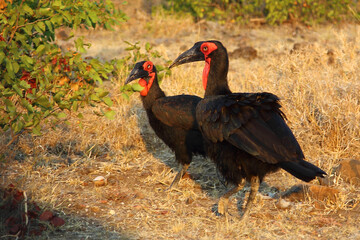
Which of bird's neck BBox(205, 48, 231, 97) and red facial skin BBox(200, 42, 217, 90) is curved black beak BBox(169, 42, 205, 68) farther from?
bird's neck BBox(205, 48, 231, 97)

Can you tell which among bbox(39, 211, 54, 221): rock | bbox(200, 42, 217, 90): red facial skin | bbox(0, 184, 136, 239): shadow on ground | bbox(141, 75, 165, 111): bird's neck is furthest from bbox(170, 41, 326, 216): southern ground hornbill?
bbox(39, 211, 54, 221): rock

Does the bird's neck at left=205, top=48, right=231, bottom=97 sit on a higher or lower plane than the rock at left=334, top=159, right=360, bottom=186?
higher

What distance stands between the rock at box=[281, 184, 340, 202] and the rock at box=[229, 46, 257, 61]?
186 inches

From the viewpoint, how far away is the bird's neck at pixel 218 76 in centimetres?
454

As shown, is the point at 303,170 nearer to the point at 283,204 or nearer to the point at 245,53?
the point at 283,204

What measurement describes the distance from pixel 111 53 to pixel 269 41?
3054mm

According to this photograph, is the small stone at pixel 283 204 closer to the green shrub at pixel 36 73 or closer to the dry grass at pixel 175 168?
the dry grass at pixel 175 168

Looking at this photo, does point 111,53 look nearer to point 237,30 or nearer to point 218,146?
point 237,30

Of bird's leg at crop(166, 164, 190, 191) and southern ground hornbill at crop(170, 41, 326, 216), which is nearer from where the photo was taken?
southern ground hornbill at crop(170, 41, 326, 216)

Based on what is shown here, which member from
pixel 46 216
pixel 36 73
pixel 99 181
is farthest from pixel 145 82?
pixel 46 216

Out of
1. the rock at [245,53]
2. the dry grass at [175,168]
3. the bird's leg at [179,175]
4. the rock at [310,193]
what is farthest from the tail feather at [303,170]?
the rock at [245,53]

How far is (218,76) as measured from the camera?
15.0 feet

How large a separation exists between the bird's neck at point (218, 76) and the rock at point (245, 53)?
4.62m

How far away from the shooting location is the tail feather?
12.1 ft
